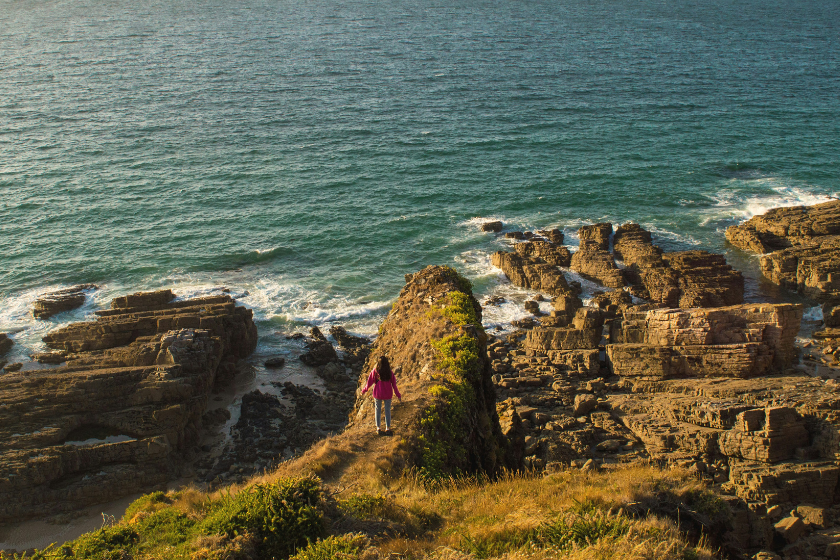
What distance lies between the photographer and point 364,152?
57.2m

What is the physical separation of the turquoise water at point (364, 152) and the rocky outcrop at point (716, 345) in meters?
10.6

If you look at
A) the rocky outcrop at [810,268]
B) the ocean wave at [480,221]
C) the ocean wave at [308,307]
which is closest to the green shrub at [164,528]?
the ocean wave at [308,307]

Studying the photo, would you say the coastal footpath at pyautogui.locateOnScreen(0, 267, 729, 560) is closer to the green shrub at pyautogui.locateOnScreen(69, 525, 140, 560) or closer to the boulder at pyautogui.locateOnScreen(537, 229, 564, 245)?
the green shrub at pyautogui.locateOnScreen(69, 525, 140, 560)

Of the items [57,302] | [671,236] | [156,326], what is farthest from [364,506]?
[671,236]

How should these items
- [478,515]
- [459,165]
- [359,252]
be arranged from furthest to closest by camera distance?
1. [459,165]
2. [359,252]
3. [478,515]

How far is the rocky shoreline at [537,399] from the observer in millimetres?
16609

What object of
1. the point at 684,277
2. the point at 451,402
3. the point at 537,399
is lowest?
the point at 537,399

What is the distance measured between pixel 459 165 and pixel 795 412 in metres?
40.6

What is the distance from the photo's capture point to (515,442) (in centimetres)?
1914

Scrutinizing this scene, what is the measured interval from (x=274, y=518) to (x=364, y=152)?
163ft

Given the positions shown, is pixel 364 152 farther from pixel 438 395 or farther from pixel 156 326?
pixel 438 395

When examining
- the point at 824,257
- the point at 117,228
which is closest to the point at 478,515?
the point at 824,257

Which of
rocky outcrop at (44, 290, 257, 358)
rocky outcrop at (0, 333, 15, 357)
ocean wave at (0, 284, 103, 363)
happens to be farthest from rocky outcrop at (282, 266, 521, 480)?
rocky outcrop at (0, 333, 15, 357)

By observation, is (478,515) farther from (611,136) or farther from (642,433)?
(611,136)
